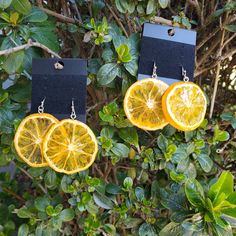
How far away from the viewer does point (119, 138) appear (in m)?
0.81

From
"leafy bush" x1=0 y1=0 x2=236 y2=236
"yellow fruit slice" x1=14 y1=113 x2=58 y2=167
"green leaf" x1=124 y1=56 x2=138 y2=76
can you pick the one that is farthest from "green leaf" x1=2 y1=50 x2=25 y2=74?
"green leaf" x1=124 y1=56 x2=138 y2=76

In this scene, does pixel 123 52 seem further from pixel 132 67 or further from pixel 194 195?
pixel 194 195

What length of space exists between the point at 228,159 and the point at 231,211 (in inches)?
13.8

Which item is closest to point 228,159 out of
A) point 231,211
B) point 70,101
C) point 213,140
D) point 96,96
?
point 213,140

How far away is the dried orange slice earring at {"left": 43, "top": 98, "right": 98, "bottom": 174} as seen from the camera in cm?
67

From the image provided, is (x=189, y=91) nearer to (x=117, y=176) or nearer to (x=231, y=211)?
(x=231, y=211)

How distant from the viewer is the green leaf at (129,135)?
30.6 inches

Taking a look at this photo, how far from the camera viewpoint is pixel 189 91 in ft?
2.31

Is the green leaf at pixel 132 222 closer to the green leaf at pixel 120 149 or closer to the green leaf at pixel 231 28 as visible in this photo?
the green leaf at pixel 120 149

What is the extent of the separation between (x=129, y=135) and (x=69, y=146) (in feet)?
0.53

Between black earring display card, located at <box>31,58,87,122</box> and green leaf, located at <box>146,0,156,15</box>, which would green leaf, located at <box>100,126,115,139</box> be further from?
green leaf, located at <box>146,0,156,15</box>

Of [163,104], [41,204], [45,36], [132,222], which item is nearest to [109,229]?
[132,222]

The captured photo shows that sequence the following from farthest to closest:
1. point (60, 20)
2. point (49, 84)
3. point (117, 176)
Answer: point (117, 176)
point (60, 20)
point (49, 84)

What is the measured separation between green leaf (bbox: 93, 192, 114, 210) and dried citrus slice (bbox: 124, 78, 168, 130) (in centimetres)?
24
